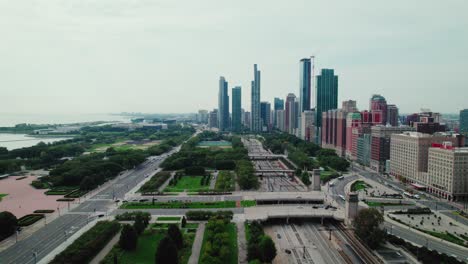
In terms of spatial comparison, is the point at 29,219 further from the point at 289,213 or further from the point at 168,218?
the point at 289,213

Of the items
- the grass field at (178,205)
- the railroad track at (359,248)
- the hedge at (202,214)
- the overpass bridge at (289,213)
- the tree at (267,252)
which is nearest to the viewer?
the tree at (267,252)

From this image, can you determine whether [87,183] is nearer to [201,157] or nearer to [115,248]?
[115,248]

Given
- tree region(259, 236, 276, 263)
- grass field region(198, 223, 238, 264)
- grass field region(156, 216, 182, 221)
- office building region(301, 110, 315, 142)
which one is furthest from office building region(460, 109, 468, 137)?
tree region(259, 236, 276, 263)

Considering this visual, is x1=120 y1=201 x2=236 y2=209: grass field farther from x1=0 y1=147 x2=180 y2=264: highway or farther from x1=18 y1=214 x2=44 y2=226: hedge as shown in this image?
x1=18 y1=214 x2=44 y2=226: hedge

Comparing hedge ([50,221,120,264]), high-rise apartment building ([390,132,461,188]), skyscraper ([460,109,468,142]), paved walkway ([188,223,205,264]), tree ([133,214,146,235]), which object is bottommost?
paved walkway ([188,223,205,264])

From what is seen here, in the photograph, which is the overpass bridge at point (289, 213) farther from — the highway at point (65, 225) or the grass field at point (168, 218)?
the highway at point (65, 225)

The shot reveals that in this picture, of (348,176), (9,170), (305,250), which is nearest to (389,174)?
(348,176)

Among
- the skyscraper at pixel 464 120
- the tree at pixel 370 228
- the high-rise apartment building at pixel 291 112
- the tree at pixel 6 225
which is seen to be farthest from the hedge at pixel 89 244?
the high-rise apartment building at pixel 291 112

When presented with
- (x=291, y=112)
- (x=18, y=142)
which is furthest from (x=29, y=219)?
(x=291, y=112)
